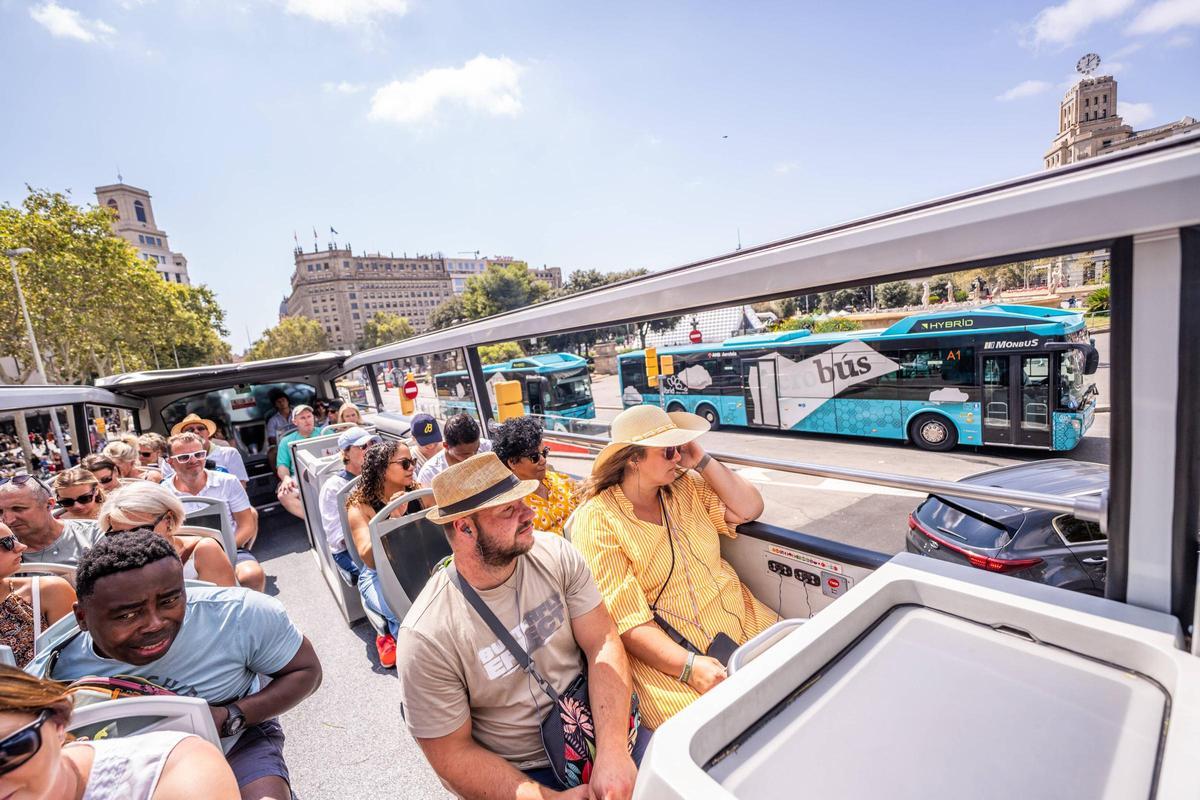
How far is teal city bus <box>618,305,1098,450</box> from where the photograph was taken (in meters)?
7.80

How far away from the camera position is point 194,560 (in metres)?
2.79

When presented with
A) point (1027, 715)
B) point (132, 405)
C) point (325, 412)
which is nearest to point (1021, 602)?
point (1027, 715)

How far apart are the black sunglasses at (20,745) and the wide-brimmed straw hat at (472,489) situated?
956 millimetres

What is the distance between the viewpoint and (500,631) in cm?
175

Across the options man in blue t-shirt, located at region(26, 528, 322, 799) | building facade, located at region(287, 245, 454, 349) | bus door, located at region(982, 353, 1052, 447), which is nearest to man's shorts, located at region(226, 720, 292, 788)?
man in blue t-shirt, located at region(26, 528, 322, 799)

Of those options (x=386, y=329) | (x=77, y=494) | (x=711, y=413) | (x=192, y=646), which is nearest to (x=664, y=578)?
(x=192, y=646)

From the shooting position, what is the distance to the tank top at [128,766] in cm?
122

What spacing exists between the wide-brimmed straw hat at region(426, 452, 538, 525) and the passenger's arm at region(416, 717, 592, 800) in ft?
2.21

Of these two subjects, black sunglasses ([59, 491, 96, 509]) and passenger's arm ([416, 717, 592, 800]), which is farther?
black sunglasses ([59, 491, 96, 509])

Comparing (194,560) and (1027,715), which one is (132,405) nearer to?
(194,560)

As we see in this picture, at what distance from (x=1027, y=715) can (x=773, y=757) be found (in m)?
→ 0.46

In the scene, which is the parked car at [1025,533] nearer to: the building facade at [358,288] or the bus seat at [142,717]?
the bus seat at [142,717]

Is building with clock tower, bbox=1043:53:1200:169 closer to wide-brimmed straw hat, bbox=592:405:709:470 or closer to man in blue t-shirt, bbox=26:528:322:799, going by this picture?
wide-brimmed straw hat, bbox=592:405:709:470

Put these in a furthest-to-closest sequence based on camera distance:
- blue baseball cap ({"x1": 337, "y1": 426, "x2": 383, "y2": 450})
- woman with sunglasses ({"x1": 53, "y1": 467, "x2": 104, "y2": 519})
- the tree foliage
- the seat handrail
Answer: the tree foliage < blue baseball cap ({"x1": 337, "y1": 426, "x2": 383, "y2": 450}) < woman with sunglasses ({"x1": 53, "y1": 467, "x2": 104, "y2": 519}) < the seat handrail
